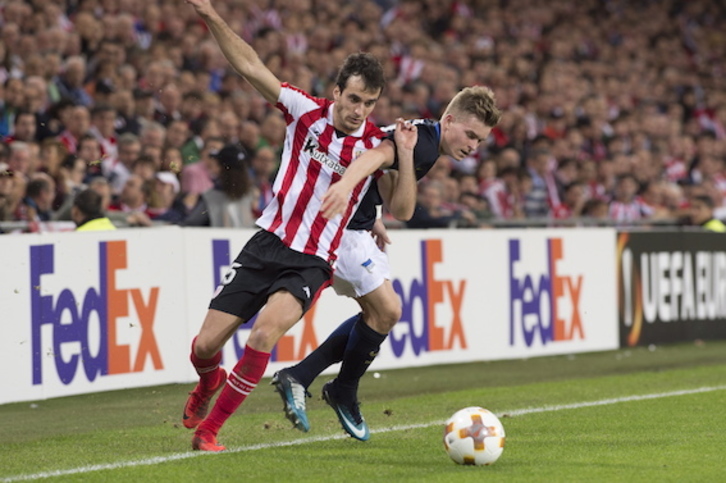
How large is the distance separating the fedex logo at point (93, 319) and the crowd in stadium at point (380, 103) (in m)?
1.11

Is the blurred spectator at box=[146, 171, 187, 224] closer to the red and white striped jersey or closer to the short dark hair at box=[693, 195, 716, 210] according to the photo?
the red and white striped jersey

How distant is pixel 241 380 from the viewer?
6406 mm

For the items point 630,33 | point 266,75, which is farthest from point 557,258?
point 630,33

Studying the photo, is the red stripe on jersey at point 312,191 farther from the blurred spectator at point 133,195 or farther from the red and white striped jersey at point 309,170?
the blurred spectator at point 133,195

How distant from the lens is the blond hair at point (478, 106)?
261 inches

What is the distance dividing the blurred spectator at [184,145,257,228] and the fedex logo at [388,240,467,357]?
150 cm

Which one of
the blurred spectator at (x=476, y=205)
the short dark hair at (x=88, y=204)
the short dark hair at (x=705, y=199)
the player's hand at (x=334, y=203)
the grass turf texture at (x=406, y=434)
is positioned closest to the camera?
the player's hand at (x=334, y=203)

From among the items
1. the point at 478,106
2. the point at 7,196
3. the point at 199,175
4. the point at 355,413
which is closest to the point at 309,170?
the point at 478,106

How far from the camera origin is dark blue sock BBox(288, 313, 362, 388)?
7.03m

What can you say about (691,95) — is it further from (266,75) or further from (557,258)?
(266,75)

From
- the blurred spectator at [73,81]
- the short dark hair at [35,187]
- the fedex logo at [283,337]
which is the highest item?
the blurred spectator at [73,81]

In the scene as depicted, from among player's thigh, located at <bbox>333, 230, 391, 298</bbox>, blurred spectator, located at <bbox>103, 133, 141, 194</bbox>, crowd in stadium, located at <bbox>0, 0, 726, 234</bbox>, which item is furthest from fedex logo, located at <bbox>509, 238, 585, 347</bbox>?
player's thigh, located at <bbox>333, 230, 391, 298</bbox>

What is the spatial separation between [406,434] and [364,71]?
2281 mm

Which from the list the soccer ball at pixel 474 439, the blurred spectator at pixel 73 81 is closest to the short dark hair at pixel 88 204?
the blurred spectator at pixel 73 81
